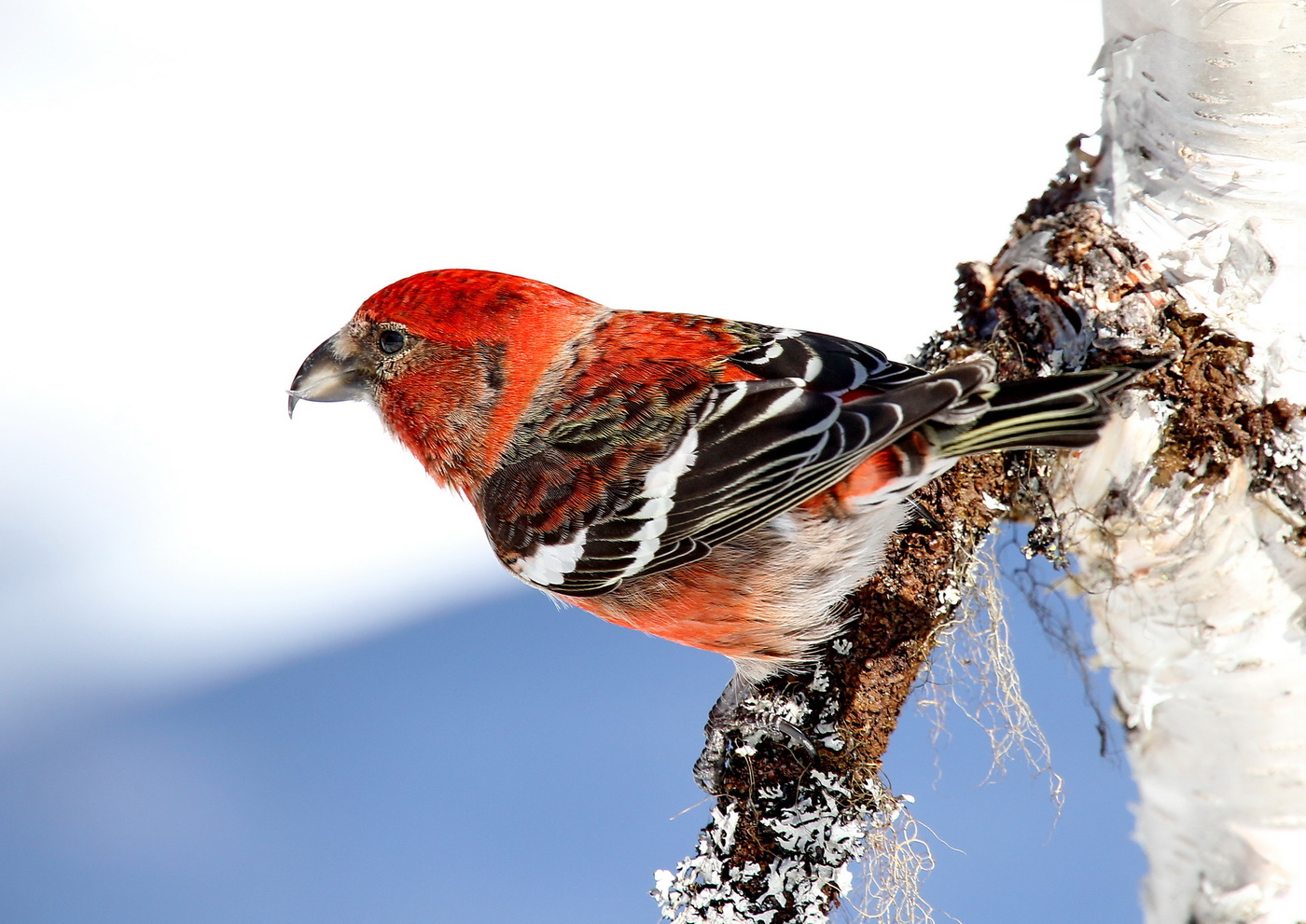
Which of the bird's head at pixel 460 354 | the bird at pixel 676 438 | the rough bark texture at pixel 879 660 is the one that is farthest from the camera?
the bird's head at pixel 460 354

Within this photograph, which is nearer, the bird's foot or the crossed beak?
the bird's foot

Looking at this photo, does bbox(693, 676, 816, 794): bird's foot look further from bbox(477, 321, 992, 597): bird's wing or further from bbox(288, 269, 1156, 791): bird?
bbox(477, 321, 992, 597): bird's wing

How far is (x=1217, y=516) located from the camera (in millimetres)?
1709

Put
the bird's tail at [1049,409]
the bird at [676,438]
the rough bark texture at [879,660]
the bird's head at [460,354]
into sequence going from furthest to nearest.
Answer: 1. the bird's head at [460,354]
2. the rough bark texture at [879,660]
3. the bird at [676,438]
4. the bird's tail at [1049,409]

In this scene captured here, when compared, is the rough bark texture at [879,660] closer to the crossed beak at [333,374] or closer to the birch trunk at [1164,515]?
the birch trunk at [1164,515]

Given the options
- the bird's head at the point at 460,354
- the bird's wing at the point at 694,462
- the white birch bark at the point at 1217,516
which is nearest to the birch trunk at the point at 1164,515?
the white birch bark at the point at 1217,516

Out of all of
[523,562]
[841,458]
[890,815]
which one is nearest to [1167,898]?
[890,815]

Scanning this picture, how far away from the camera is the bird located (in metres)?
1.60

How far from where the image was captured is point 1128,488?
5.75 feet

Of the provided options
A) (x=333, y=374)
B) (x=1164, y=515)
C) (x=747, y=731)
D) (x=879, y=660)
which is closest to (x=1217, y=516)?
(x=1164, y=515)

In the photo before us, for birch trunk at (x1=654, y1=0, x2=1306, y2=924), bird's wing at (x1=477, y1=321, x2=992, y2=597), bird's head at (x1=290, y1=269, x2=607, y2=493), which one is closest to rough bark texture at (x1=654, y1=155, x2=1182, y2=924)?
birch trunk at (x1=654, y1=0, x2=1306, y2=924)

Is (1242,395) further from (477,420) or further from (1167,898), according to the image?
(477,420)

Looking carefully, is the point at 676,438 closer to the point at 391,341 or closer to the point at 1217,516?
the point at 391,341

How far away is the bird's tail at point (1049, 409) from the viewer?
142 centimetres
